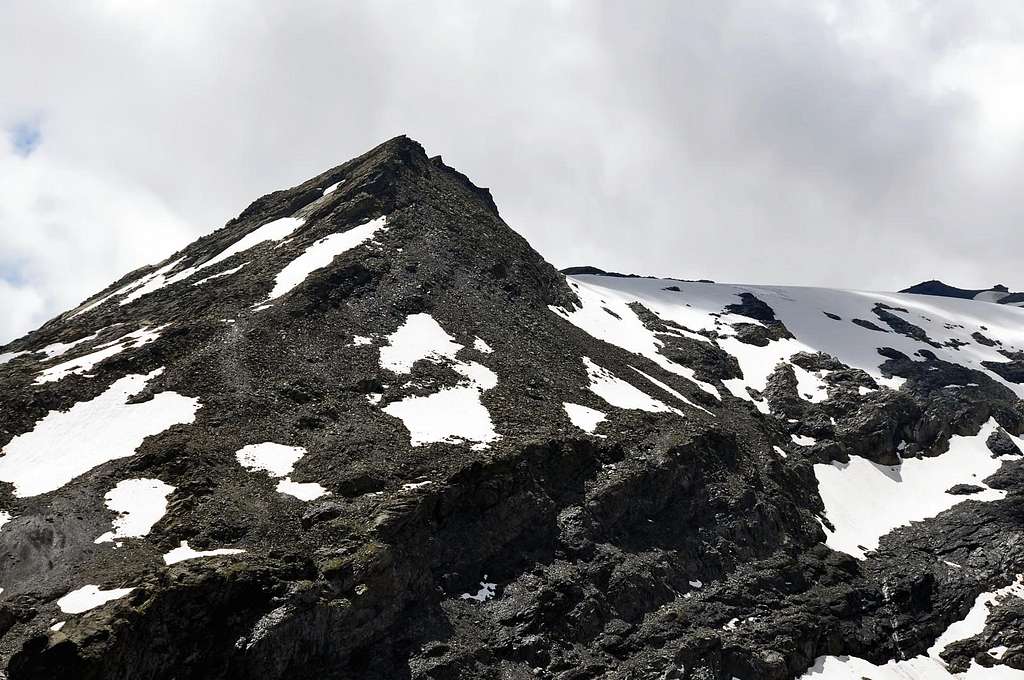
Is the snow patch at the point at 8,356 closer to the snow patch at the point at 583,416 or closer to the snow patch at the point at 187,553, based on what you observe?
the snow patch at the point at 187,553

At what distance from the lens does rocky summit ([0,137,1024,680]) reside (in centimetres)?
Answer: 3183

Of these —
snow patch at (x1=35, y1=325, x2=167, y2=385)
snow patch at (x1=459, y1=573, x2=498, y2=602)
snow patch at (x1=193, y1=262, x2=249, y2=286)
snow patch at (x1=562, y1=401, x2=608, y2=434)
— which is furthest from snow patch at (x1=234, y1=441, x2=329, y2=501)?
snow patch at (x1=193, y1=262, x2=249, y2=286)

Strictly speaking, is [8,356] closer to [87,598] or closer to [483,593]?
[87,598]

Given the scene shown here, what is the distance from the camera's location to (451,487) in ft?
127

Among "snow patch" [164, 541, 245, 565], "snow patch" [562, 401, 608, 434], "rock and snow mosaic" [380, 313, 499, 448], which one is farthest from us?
"snow patch" [562, 401, 608, 434]

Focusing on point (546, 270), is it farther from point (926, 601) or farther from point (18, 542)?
point (18, 542)

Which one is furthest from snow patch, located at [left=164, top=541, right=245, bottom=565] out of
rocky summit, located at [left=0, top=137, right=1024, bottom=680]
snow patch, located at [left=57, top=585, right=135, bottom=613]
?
snow patch, located at [left=57, top=585, right=135, bottom=613]

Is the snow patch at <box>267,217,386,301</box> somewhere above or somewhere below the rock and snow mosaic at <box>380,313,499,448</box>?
above

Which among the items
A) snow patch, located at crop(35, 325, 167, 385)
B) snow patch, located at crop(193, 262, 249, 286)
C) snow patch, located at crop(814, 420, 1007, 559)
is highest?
snow patch, located at crop(193, 262, 249, 286)

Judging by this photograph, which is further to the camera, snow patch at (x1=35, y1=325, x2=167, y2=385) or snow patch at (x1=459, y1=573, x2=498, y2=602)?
snow patch at (x1=35, y1=325, x2=167, y2=385)

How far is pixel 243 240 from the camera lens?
71.2 metres

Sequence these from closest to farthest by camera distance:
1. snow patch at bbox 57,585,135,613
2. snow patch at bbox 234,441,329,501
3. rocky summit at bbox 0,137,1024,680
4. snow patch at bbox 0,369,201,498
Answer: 1. snow patch at bbox 57,585,135,613
2. rocky summit at bbox 0,137,1024,680
3. snow patch at bbox 0,369,201,498
4. snow patch at bbox 234,441,329,501

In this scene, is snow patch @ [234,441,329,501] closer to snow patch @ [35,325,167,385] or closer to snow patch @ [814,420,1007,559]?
snow patch @ [35,325,167,385]

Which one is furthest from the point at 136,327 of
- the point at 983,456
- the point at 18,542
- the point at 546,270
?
the point at 983,456
